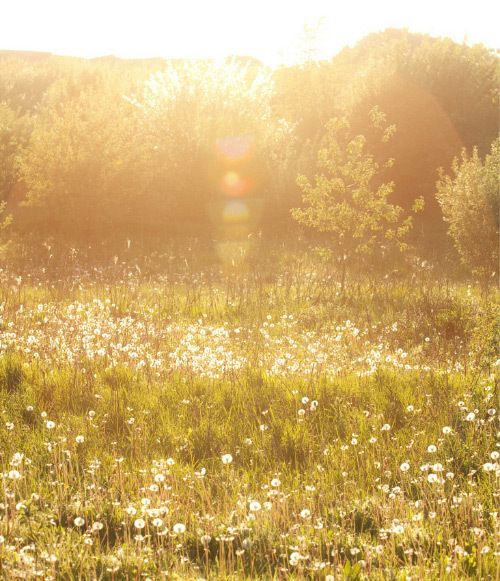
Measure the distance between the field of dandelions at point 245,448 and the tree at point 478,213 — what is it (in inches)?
312

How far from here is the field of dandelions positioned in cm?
383

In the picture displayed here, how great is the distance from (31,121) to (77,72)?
19.0 metres

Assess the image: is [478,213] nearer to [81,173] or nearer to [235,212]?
[235,212]

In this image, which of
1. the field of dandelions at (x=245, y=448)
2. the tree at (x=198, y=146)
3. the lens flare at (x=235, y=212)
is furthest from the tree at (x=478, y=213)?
the lens flare at (x=235, y=212)

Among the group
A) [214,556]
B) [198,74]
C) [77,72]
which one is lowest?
[214,556]

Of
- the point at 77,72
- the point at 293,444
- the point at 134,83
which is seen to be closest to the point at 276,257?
the point at 293,444

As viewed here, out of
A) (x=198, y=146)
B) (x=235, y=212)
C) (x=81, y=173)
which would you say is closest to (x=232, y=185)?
(x=235, y=212)

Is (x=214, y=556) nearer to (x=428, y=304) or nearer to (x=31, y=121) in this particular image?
(x=428, y=304)

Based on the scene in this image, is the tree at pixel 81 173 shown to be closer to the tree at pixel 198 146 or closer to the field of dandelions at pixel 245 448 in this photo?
the tree at pixel 198 146

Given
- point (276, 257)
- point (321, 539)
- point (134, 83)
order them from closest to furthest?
point (321, 539) < point (276, 257) < point (134, 83)

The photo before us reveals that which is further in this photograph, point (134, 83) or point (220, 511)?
point (134, 83)

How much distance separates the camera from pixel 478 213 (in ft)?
64.3

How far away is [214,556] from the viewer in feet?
13.5

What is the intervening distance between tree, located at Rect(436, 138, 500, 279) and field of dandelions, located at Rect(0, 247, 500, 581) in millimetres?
7935
